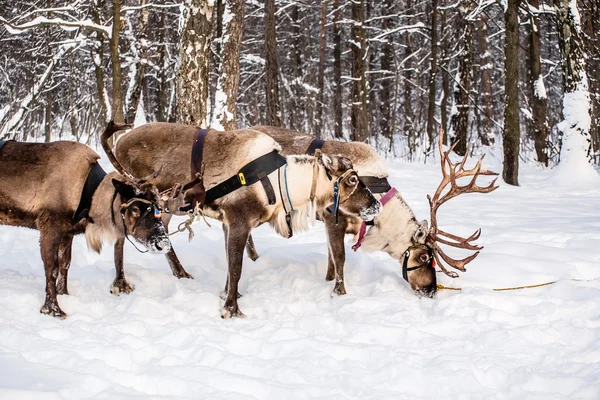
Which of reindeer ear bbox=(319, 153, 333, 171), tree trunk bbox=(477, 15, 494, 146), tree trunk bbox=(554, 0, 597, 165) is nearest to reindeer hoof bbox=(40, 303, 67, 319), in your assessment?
reindeer ear bbox=(319, 153, 333, 171)

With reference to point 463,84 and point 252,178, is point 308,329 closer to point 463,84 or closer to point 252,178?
point 252,178

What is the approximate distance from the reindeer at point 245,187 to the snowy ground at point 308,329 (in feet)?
1.74

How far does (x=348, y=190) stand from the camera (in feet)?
14.2

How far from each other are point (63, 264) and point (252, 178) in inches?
66.4

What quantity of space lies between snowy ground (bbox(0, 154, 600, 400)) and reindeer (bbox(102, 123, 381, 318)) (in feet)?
1.74

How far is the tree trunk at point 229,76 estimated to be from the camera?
786cm

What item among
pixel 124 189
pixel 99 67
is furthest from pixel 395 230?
pixel 99 67

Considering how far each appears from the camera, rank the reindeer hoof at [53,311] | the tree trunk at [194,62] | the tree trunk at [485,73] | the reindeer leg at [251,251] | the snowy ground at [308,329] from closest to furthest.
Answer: the snowy ground at [308,329] → the reindeer hoof at [53,311] → the reindeer leg at [251,251] → the tree trunk at [194,62] → the tree trunk at [485,73]

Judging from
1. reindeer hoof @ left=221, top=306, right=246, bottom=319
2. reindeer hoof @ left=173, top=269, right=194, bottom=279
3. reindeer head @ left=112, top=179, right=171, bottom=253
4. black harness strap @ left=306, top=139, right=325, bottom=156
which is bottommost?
reindeer hoof @ left=221, top=306, right=246, bottom=319

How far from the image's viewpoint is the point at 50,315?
3760 mm

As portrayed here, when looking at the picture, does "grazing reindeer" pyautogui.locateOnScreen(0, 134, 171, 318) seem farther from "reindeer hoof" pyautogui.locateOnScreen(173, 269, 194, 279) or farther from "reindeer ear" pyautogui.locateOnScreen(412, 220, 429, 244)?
"reindeer ear" pyautogui.locateOnScreen(412, 220, 429, 244)

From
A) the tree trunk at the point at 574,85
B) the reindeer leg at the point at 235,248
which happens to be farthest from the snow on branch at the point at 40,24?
the tree trunk at the point at 574,85

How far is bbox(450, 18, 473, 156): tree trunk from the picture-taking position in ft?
42.2

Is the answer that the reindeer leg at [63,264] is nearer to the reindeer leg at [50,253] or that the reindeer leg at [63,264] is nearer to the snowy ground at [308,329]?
the snowy ground at [308,329]
